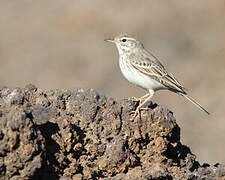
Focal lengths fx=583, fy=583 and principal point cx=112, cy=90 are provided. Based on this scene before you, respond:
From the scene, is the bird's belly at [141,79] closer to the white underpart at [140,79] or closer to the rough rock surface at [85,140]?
the white underpart at [140,79]

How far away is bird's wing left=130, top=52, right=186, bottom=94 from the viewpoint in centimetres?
895

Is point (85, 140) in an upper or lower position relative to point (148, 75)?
lower

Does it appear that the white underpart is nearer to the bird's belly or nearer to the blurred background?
the bird's belly

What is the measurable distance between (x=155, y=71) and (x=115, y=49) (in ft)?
35.9

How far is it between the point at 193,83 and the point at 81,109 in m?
12.2

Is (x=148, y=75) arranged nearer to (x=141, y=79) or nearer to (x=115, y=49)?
(x=141, y=79)

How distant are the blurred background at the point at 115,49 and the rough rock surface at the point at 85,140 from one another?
24.6 feet

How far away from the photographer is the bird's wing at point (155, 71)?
895cm

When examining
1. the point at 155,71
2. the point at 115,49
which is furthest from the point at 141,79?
the point at 115,49

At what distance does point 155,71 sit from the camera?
9141mm

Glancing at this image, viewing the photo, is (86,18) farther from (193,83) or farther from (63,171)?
(63,171)

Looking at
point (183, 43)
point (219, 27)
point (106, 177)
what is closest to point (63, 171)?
point (106, 177)

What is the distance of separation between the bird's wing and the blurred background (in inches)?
201

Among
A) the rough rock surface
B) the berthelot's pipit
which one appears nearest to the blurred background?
the berthelot's pipit
